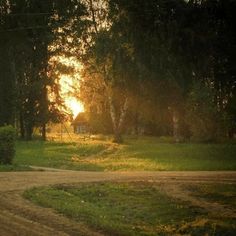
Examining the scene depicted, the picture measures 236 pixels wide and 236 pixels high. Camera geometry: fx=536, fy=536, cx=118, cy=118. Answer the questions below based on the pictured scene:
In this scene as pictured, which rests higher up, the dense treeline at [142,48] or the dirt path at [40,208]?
the dense treeline at [142,48]

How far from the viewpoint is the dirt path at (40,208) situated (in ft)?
38.0

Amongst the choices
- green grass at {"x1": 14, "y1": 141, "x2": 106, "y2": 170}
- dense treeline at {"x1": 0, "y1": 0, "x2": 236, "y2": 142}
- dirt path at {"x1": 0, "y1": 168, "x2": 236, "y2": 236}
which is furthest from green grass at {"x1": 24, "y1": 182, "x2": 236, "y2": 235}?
green grass at {"x1": 14, "y1": 141, "x2": 106, "y2": 170}

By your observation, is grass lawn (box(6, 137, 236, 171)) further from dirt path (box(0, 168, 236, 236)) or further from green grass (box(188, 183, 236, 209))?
green grass (box(188, 183, 236, 209))

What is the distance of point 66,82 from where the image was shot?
65.2 metres

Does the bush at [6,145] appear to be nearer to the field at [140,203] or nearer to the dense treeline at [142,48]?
the field at [140,203]

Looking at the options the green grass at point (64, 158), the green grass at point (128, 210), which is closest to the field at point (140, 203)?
the green grass at point (128, 210)

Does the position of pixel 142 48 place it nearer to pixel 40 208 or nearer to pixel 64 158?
pixel 40 208

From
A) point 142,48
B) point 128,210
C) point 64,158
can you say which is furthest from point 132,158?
→ point 128,210

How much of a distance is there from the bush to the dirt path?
5582 mm

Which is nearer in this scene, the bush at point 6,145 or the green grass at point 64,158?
the bush at point 6,145

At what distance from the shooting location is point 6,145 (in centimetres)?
2748

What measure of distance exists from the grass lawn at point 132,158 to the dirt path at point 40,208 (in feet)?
21.9

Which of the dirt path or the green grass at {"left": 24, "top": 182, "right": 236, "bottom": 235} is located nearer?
the dirt path

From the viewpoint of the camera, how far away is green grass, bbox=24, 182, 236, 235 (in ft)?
40.6
